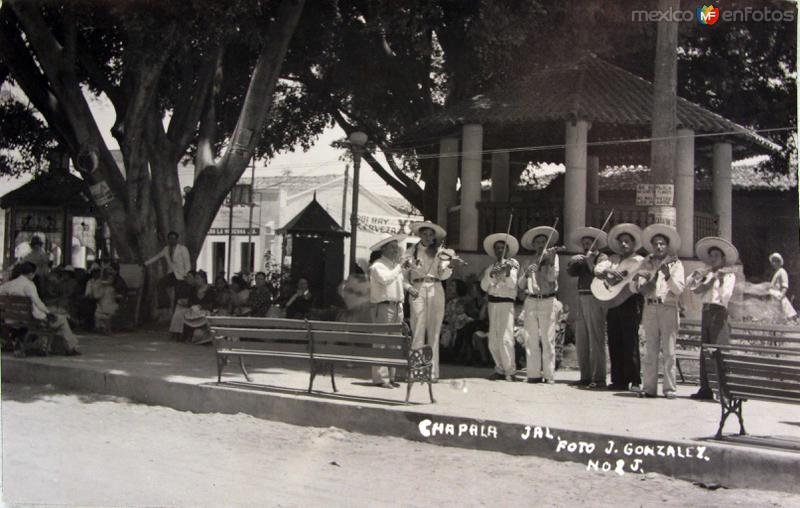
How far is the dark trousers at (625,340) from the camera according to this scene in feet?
33.7

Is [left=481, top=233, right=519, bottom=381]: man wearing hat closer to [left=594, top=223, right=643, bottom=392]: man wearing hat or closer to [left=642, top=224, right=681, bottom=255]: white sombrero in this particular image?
[left=594, top=223, right=643, bottom=392]: man wearing hat

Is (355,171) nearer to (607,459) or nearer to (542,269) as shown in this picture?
(542,269)

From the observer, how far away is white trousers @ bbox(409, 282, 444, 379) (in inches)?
416

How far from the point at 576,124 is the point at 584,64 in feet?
7.37

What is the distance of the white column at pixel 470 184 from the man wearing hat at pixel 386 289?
7.47 metres

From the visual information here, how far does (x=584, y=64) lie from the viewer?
18125 millimetres

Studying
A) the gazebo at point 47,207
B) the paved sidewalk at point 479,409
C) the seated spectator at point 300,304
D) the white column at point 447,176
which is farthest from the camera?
the gazebo at point 47,207

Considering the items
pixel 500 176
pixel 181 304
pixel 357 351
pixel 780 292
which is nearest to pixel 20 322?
pixel 181 304

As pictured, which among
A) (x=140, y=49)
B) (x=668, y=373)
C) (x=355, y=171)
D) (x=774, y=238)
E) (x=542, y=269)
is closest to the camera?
(x=668, y=373)

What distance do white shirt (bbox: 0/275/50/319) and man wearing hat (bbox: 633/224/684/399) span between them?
7465 mm

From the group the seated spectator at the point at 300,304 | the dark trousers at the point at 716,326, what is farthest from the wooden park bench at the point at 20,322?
the dark trousers at the point at 716,326

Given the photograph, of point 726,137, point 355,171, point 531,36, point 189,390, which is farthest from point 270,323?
point 726,137

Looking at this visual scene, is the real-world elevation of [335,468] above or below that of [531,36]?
below

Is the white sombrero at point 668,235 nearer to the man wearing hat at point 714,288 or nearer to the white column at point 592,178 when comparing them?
the man wearing hat at point 714,288
